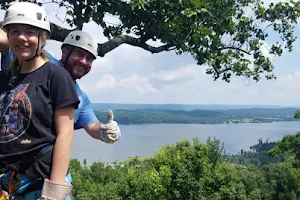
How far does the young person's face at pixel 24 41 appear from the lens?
2.18m

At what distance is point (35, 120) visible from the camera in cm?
216

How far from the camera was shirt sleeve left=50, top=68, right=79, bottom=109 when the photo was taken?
7.11ft

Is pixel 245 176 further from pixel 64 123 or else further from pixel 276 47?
pixel 64 123

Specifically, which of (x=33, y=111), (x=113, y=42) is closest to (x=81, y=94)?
(x=33, y=111)

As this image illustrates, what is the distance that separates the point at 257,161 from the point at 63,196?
4746 inches

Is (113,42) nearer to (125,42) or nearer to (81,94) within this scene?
(125,42)

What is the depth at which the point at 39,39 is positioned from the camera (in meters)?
2.23

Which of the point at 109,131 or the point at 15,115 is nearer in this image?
the point at 15,115

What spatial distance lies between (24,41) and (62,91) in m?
0.36

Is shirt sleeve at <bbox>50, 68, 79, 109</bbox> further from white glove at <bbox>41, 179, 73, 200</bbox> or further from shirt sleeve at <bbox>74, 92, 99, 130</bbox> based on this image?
shirt sleeve at <bbox>74, 92, 99, 130</bbox>

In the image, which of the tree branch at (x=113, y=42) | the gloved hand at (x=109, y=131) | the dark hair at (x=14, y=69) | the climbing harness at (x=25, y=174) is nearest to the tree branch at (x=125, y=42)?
the tree branch at (x=113, y=42)

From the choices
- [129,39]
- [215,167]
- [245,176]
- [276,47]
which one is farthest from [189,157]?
[129,39]

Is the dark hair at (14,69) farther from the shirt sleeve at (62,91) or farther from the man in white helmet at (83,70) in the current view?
the man in white helmet at (83,70)

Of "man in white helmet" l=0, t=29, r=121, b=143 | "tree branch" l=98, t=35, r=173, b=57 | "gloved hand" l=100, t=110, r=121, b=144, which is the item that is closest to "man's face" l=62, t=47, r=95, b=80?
"man in white helmet" l=0, t=29, r=121, b=143
